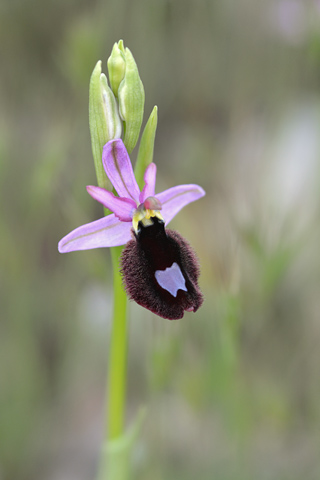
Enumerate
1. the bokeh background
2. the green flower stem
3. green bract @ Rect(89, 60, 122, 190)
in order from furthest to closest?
the bokeh background < the green flower stem < green bract @ Rect(89, 60, 122, 190)

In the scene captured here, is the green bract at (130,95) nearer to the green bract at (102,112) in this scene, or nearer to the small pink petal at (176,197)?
the green bract at (102,112)

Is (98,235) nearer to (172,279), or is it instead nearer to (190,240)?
(172,279)

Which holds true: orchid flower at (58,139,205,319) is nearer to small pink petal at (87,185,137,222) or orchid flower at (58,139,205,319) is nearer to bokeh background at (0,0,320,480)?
small pink petal at (87,185,137,222)

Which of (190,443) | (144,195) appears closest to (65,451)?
(190,443)

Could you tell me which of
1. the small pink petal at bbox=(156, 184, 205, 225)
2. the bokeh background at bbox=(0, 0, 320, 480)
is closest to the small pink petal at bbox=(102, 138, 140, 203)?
the small pink petal at bbox=(156, 184, 205, 225)

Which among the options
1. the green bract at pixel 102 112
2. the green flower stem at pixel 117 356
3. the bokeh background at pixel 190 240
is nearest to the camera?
the green bract at pixel 102 112

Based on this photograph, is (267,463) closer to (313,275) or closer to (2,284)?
(313,275)

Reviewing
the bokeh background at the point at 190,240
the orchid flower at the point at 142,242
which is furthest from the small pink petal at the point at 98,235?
the bokeh background at the point at 190,240
